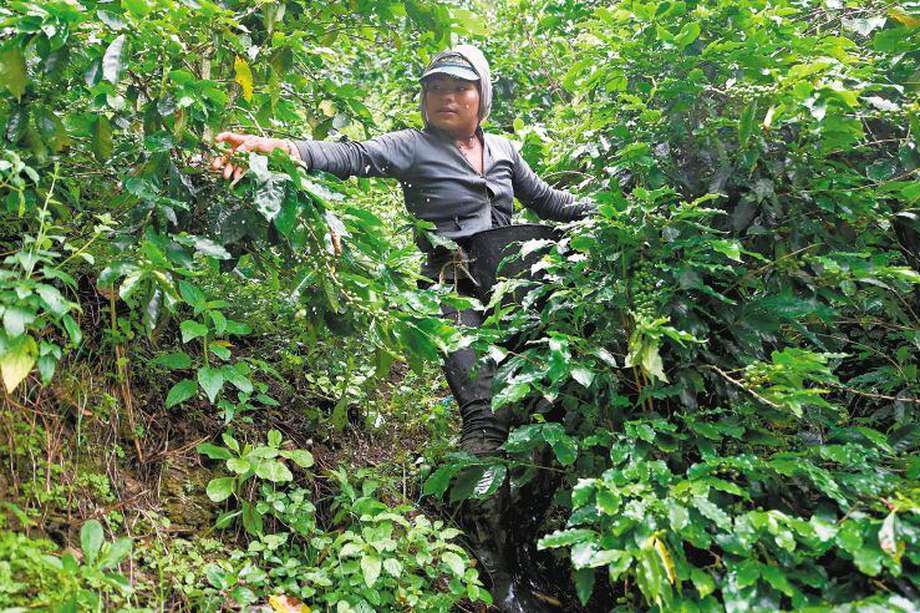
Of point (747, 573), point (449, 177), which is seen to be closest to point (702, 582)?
point (747, 573)

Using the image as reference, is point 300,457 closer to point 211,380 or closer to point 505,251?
point 211,380

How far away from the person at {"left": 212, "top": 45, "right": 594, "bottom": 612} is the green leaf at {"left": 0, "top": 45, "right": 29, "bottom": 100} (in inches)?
38.4

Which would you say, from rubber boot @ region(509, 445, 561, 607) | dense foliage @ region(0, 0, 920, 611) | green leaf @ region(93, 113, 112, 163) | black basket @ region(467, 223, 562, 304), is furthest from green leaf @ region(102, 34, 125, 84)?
rubber boot @ region(509, 445, 561, 607)

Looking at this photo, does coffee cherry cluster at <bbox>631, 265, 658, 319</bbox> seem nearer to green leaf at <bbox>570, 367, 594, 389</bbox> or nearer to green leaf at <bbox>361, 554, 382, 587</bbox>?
green leaf at <bbox>570, 367, 594, 389</bbox>

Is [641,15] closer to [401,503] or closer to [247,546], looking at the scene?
A: [401,503]

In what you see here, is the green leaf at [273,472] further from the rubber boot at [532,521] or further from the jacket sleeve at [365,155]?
the jacket sleeve at [365,155]

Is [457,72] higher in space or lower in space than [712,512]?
higher

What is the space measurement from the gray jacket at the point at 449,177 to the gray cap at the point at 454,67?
0.23 metres

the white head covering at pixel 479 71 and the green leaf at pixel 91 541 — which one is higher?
the white head covering at pixel 479 71

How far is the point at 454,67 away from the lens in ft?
9.66

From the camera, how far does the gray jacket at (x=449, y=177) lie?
278 cm

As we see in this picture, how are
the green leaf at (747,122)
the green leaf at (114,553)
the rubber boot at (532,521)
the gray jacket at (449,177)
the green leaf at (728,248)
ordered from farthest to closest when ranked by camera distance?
1. the gray jacket at (449,177)
2. the rubber boot at (532,521)
3. the green leaf at (747,122)
4. the green leaf at (728,248)
5. the green leaf at (114,553)

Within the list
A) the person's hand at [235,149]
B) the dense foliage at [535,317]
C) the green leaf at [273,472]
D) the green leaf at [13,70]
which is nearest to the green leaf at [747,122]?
the dense foliage at [535,317]

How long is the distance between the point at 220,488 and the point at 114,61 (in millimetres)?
1351
